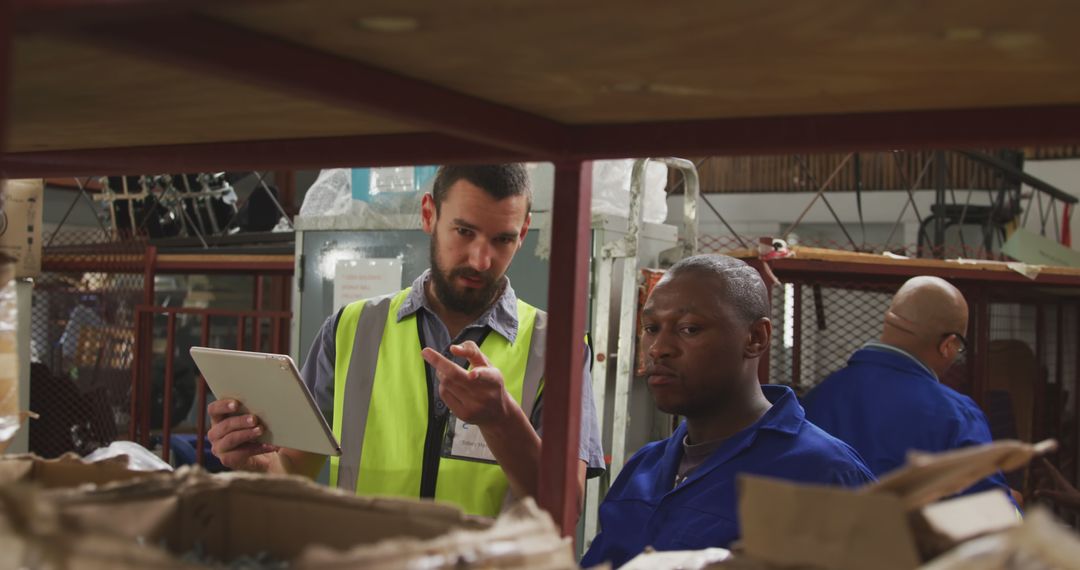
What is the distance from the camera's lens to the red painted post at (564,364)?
48.8 inches

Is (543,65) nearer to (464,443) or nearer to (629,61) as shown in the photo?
(629,61)

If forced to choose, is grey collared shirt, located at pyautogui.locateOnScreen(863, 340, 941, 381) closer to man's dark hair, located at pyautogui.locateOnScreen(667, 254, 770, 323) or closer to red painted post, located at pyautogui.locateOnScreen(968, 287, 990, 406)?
red painted post, located at pyautogui.locateOnScreen(968, 287, 990, 406)

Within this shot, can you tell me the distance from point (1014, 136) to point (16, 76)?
109 centimetres

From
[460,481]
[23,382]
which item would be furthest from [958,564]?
[23,382]

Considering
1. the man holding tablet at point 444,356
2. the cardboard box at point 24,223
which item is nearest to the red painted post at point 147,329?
the cardboard box at point 24,223

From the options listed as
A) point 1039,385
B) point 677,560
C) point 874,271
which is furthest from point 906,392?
point 677,560

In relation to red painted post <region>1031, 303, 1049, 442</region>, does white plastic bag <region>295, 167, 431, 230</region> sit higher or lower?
higher

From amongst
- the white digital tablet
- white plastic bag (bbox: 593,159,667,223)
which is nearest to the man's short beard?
the white digital tablet

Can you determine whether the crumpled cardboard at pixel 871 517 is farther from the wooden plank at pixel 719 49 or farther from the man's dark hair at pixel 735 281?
the man's dark hair at pixel 735 281

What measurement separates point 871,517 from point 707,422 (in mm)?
1570

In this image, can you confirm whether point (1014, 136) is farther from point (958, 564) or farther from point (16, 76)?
point (16, 76)

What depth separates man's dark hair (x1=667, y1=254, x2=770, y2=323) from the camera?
245cm

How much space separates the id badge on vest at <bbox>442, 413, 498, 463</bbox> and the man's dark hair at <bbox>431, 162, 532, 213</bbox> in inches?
22.6

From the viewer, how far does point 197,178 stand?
6.14m
